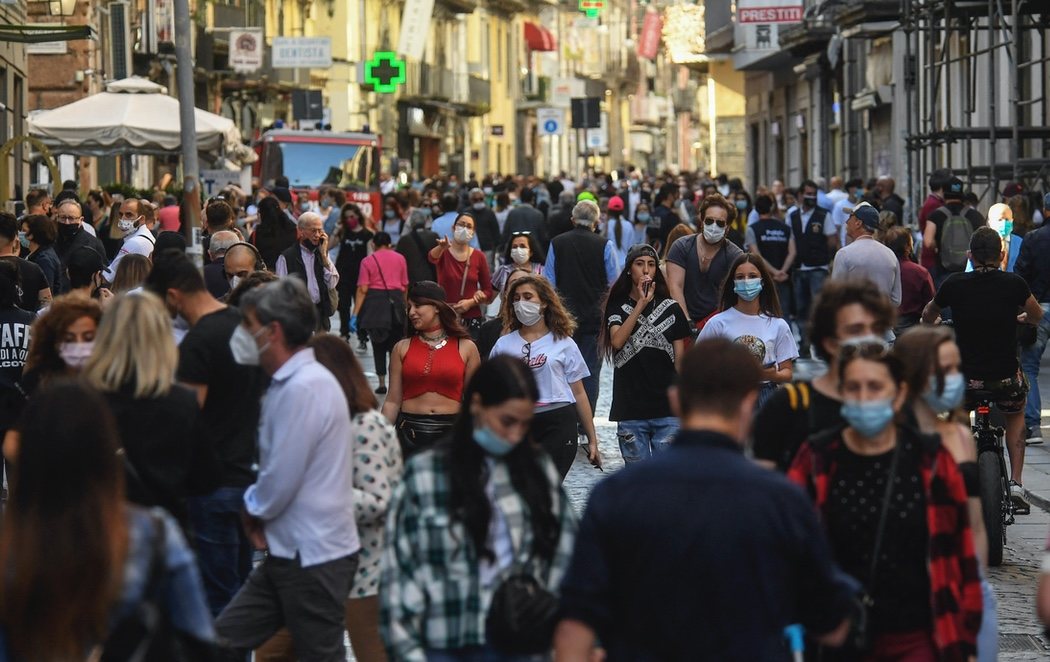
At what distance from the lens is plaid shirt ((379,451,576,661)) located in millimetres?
5125

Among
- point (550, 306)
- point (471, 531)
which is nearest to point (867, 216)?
point (550, 306)

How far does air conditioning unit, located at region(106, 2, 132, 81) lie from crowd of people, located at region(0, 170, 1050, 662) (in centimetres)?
3076

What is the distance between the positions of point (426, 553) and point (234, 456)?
7.96 ft

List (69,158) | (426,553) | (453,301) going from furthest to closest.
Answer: (69,158)
(453,301)
(426,553)

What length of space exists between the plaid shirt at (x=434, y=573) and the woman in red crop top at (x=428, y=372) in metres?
4.57

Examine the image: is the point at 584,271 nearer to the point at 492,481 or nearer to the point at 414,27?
the point at 492,481

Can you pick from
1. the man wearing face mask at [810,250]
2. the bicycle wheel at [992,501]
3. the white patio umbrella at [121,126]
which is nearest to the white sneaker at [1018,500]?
the bicycle wheel at [992,501]

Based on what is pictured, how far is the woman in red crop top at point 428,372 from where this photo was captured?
9812 millimetres

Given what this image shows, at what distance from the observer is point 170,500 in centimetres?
637

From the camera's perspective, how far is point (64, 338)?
22.6 ft

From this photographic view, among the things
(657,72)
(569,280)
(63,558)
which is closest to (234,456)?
(63,558)

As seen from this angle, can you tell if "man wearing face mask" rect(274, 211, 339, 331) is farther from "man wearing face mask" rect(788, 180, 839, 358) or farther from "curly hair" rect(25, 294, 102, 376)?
"curly hair" rect(25, 294, 102, 376)

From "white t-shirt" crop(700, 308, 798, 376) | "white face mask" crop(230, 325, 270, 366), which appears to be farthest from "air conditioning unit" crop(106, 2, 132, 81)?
"white face mask" crop(230, 325, 270, 366)

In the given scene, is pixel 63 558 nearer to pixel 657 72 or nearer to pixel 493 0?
pixel 493 0
